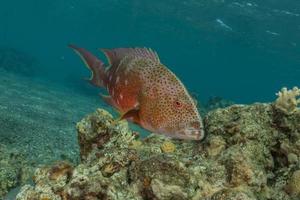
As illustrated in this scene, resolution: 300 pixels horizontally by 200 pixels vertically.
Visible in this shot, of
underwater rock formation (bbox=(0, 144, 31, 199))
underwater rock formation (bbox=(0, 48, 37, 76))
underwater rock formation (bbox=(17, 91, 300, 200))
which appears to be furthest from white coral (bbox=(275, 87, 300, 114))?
underwater rock formation (bbox=(0, 48, 37, 76))

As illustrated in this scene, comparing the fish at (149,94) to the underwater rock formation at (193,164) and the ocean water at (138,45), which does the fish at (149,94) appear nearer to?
the ocean water at (138,45)

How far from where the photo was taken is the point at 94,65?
362 cm

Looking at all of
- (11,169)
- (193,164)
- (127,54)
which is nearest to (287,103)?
(193,164)

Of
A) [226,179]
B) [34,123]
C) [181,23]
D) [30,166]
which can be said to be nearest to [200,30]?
[181,23]

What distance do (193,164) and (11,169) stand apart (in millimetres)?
5193

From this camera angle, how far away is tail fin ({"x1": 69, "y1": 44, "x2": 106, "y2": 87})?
139 inches

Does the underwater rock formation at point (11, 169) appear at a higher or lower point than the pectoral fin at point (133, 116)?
lower

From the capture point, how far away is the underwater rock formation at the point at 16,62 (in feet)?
125

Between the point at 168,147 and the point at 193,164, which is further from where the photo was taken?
the point at 168,147

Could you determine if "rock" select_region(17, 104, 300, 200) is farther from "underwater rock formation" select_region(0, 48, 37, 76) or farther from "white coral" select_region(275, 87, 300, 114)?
"underwater rock formation" select_region(0, 48, 37, 76)

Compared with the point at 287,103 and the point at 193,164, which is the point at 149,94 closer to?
the point at 193,164

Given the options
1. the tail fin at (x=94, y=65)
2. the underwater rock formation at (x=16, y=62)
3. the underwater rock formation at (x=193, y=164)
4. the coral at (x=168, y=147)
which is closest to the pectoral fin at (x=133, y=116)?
the tail fin at (x=94, y=65)

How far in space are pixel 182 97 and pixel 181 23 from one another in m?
50.7

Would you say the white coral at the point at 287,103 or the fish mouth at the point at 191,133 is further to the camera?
the white coral at the point at 287,103
